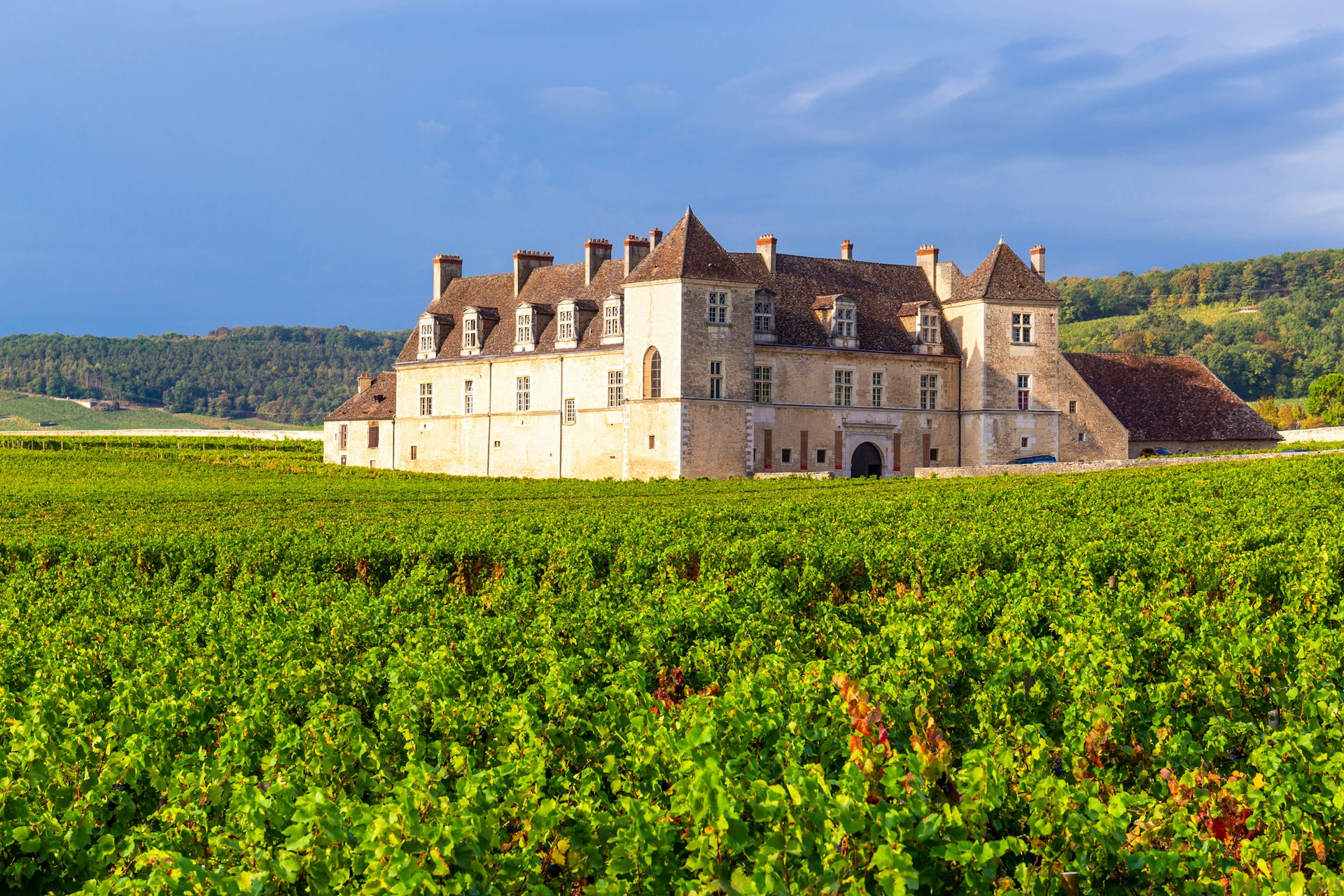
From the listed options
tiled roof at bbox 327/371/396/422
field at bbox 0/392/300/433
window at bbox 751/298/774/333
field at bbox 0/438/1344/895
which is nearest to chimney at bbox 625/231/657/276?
window at bbox 751/298/774/333

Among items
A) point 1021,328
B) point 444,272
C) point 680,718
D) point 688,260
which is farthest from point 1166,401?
point 680,718

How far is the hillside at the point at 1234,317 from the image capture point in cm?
13325

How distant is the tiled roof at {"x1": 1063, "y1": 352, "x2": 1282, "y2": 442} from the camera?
6481cm

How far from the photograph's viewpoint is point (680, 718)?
8.44 meters

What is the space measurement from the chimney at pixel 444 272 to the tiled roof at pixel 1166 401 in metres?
36.0

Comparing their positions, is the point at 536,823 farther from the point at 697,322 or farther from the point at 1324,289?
the point at 1324,289

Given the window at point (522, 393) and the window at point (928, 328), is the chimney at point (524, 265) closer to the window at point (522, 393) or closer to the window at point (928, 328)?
the window at point (522, 393)

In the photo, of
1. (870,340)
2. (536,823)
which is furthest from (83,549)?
(870,340)

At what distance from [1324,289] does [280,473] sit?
520ft

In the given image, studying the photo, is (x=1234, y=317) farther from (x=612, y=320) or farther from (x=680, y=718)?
(x=680, y=718)

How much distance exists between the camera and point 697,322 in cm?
5472

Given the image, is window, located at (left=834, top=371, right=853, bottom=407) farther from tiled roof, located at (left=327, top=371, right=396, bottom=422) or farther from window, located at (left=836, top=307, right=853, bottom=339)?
tiled roof, located at (left=327, top=371, right=396, bottom=422)

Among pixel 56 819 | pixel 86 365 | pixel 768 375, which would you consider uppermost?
pixel 86 365

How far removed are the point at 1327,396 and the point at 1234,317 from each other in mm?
63994
